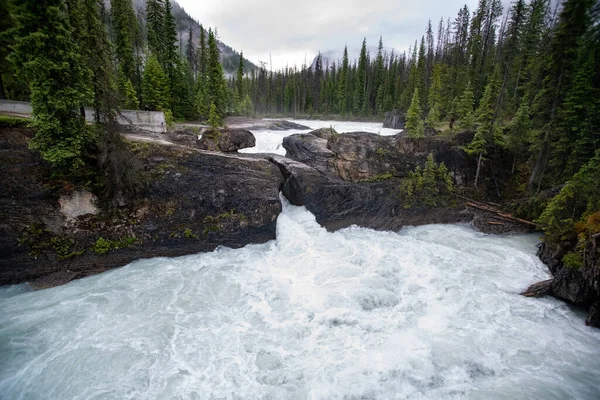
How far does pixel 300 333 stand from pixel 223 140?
18.0 metres

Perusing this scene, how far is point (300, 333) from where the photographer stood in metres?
9.63

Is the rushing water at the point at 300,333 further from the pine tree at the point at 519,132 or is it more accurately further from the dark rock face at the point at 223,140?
the pine tree at the point at 519,132

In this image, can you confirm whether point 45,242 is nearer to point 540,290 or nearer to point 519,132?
point 540,290

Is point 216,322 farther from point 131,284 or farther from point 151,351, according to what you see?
point 131,284

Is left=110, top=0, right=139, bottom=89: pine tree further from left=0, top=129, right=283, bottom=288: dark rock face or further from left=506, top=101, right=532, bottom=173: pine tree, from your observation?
left=506, top=101, right=532, bottom=173: pine tree

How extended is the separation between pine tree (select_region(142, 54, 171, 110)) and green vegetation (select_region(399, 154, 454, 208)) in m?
30.1

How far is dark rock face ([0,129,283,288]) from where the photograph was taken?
12.4 m

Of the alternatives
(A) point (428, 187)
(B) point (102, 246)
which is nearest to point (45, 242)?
(B) point (102, 246)

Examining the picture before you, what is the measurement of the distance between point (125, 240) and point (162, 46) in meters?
34.5

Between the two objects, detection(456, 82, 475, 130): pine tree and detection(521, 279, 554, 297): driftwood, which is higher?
detection(456, 82, 475, 130): pine tree

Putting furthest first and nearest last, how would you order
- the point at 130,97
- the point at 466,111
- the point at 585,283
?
the point at 130,97 → the point at 466,111 → the point at 585,283

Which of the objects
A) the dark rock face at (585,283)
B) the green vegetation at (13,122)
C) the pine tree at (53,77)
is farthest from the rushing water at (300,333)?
the green vegetation at (13,122)

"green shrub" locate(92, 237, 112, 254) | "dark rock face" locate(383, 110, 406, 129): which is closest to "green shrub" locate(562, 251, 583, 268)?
"green shrub" locate(92, 237, 112, 254)

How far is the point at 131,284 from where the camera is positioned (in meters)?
12.3
